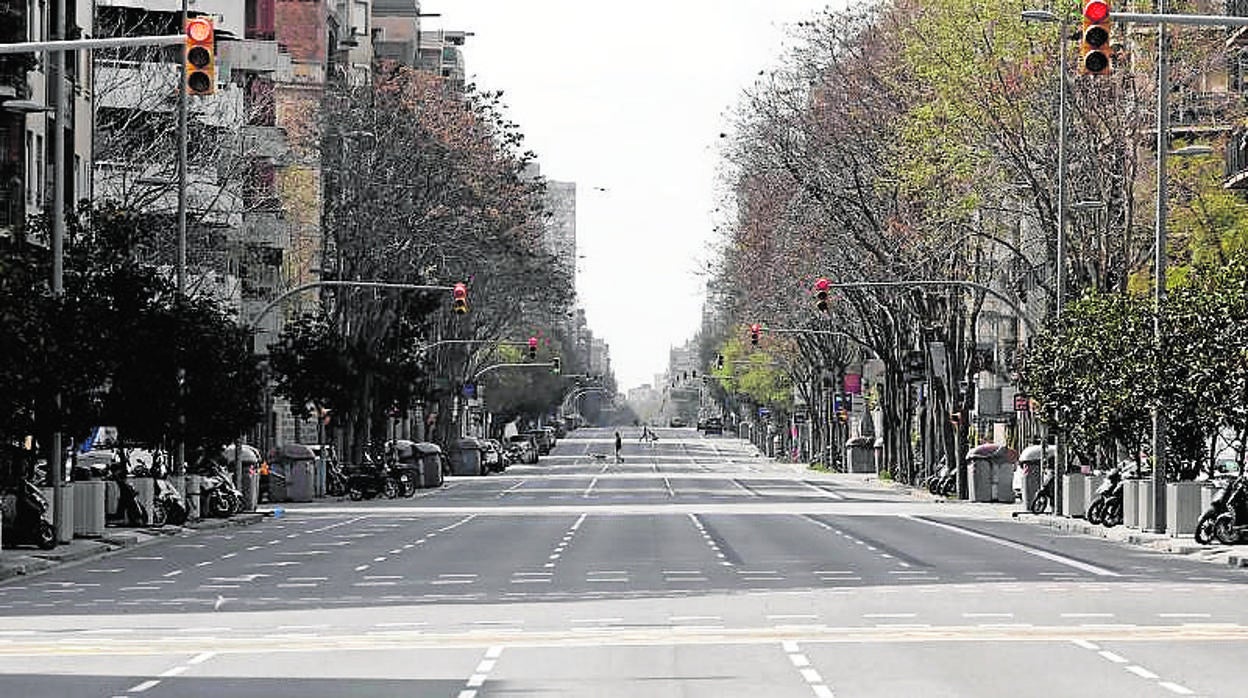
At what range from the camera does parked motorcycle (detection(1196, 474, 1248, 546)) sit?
46.0m

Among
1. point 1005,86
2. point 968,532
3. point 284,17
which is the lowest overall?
point 968,532

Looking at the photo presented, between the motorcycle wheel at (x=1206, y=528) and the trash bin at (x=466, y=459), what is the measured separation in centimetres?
8604

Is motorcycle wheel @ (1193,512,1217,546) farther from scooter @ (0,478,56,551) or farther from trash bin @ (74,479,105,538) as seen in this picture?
trash bin @ (74,479,105,538)

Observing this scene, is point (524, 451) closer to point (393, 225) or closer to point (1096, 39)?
point (393, 225)

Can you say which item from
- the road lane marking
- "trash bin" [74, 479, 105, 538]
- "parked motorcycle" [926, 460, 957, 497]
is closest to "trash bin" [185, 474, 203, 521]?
"trash bin" [74, 479, 105, 538]

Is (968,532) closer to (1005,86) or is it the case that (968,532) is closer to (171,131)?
(1005,86)

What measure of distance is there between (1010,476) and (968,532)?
28781 millimetres

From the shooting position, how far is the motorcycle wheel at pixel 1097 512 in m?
57.9

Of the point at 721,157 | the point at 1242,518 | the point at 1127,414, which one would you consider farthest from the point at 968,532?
the point at 721,157

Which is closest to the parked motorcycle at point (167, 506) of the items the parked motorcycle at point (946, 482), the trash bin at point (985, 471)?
the trash bin at point (985, 471)

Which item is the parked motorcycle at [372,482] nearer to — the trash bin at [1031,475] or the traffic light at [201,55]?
the trash bin at [1031,475]

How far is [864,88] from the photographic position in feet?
258

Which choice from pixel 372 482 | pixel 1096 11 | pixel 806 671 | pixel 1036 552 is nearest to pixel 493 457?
pixel 372 482

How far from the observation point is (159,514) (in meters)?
59.5
